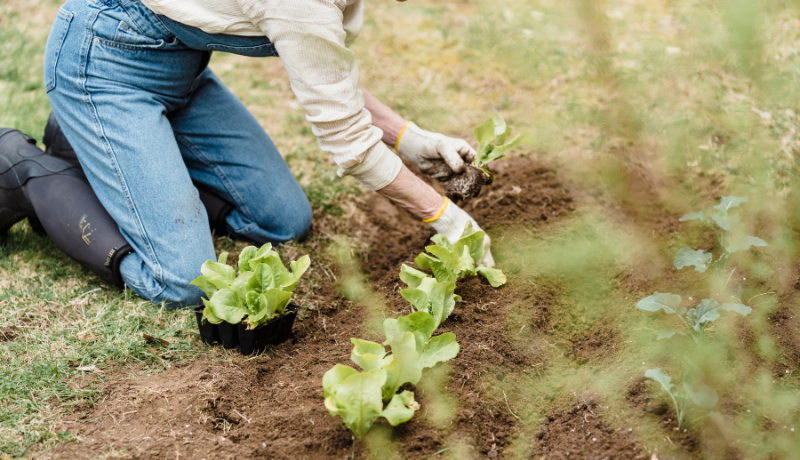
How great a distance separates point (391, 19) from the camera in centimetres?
418

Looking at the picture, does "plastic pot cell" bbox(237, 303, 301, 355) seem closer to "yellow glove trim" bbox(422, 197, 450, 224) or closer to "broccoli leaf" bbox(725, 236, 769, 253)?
"yellow glove trim" bbox(422, 197, 450, 224)

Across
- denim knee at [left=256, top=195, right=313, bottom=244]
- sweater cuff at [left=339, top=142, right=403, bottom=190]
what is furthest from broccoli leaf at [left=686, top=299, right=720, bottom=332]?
denim knee at [left=256, top=195, right=313, bottom=244]

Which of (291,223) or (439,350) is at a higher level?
(439,350)

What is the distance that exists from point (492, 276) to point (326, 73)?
0.87 meters

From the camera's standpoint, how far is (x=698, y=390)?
1.34m

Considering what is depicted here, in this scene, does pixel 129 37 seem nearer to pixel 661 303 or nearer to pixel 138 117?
pixel 138 117

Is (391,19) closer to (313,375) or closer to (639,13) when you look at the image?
(639,13)

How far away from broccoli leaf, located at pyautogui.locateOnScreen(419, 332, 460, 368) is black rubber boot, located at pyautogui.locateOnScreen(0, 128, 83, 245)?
5.24 feet

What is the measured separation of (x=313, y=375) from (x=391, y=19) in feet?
10.2

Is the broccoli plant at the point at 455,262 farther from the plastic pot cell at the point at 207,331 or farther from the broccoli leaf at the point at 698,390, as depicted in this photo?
the broccoli leaf at the point at 698,390

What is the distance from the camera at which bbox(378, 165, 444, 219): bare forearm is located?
1.98m

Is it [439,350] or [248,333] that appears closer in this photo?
[439,350]

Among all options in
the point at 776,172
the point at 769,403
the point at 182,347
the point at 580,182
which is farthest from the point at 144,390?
the point at 776,172

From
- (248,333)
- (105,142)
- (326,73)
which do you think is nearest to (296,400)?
(248,333)
